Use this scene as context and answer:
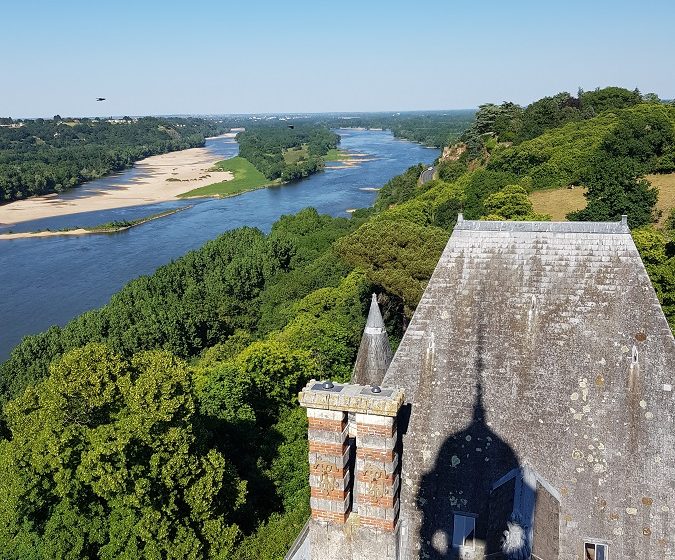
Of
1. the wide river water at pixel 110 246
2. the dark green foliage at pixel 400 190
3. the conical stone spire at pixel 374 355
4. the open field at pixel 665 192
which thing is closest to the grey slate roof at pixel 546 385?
the conical stone spire at pixel 374 355

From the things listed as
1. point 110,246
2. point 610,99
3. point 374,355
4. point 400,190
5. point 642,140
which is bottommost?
point 110,246

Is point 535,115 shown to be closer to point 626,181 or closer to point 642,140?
point 642,140

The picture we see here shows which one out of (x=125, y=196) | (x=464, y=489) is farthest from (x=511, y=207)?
(x=125, y=196)

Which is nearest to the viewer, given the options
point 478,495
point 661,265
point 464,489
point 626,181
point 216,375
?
point 478,495

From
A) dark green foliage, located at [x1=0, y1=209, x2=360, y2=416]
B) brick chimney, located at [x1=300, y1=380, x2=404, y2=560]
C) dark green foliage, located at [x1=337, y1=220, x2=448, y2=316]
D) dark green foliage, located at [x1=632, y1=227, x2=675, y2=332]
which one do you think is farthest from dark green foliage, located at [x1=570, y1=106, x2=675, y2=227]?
brick chimney, located at [x1=300, y1=380, x2=404, y2=560]

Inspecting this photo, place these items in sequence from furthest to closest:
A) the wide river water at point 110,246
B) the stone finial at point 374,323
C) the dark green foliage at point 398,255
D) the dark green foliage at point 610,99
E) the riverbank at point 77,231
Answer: the riverbank at point 77,231, the dark green foliage at point 610,99, the wide river water at point 110,246, the dark green foliage at point 398,255, the stone finial at point 374,323

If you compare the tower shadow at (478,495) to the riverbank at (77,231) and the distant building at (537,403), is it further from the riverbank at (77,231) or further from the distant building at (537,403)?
the riverbank at (77,231)

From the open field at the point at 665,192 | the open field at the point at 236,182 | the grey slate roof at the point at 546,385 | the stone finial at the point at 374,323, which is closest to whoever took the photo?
the grey slate roof at the point at 546,385

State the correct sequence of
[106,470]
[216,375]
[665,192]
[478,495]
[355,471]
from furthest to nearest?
[665,192] < [216,375] < [106,470] < [478,495] < [355,471]
